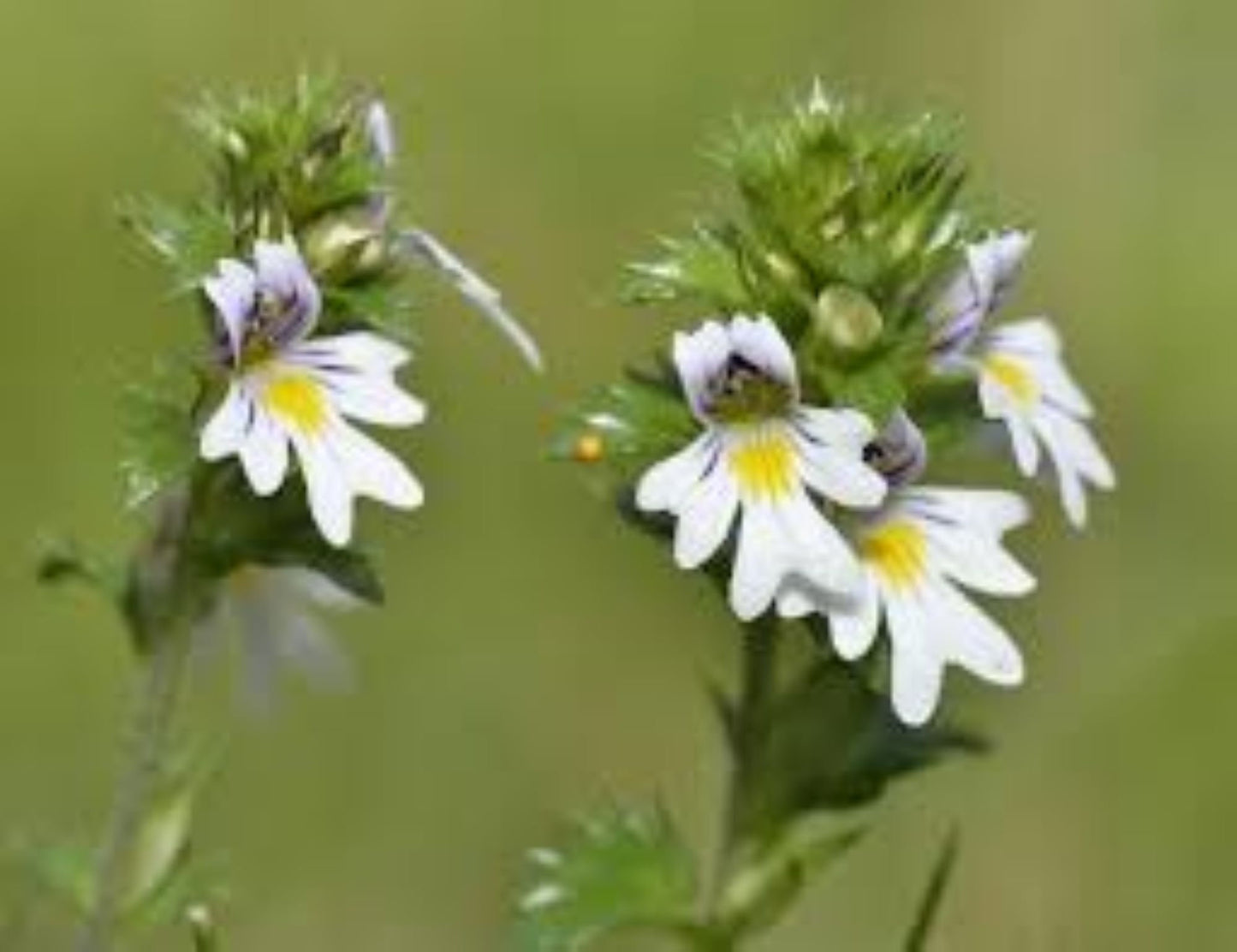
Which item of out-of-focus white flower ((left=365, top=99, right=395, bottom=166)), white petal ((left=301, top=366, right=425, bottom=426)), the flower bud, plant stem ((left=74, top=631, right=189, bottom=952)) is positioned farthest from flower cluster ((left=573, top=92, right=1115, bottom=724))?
plant stem ((left=74, top=631, right=189, bottom=952))

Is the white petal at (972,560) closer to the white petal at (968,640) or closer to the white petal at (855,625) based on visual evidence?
the white petal at (968,640)

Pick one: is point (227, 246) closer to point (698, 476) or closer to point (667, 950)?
point (698, 476)

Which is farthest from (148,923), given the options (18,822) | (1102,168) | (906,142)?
(1102,168)

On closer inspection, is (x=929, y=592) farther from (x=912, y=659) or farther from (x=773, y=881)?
(x=773, y=881)

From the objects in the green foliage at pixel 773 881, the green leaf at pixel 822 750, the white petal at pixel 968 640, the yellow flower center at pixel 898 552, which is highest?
the yellow flower center at pixel 898 552

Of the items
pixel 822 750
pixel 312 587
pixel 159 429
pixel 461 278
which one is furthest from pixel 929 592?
pixel 312 587

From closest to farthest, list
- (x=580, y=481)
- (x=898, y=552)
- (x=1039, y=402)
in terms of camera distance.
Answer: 1. (x=898, y=552)
2. (x=1039, y=402)
3. (x=580, y=481)

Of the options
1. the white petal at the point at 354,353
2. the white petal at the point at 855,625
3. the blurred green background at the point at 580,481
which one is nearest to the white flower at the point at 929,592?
the white petal at the point at 855,625
